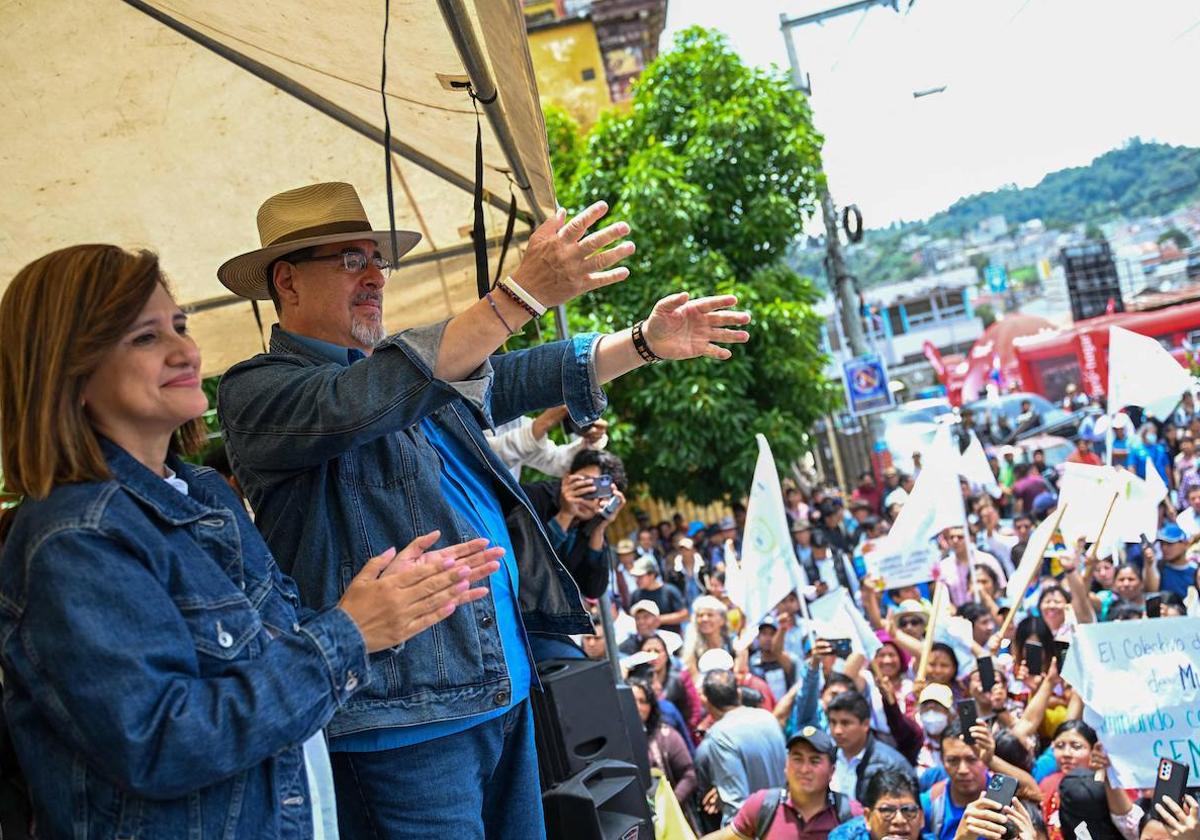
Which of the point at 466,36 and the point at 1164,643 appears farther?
the point at 1164,643

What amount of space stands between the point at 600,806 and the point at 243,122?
7.22 feet

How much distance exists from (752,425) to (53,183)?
1231cm

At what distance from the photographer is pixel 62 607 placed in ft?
5.51

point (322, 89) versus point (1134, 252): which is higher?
point (322, 89)

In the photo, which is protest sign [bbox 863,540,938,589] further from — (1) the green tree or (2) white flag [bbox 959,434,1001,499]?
(1) the green tree

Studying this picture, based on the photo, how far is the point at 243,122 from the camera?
381 cm

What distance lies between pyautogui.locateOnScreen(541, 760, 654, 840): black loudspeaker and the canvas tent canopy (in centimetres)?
160

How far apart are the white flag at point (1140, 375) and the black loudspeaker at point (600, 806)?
29.2 feet

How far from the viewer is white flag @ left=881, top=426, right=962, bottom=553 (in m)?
9.29

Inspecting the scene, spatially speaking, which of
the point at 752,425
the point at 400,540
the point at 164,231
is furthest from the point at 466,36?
the point at 752,425

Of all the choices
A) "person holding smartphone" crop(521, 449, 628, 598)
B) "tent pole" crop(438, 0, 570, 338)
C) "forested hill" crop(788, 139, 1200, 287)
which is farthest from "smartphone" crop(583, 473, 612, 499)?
"forested hill" crop(788, 139, 1200, 287)

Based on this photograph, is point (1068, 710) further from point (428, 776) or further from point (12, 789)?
point (12, 789)

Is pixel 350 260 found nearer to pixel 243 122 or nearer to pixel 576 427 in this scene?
pixel 576 427

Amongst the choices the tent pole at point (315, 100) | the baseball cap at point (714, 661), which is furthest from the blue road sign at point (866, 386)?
the tent pole at point (315, 100)
